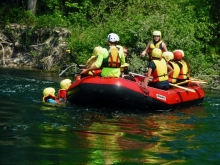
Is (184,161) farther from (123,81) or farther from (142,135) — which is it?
(123,81)

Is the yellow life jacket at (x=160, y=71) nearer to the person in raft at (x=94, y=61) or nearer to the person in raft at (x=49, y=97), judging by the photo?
the person in raft at (x=94, y=61)

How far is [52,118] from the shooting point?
8.68 m

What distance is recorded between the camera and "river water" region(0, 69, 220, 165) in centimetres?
621

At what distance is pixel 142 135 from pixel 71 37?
11394mm

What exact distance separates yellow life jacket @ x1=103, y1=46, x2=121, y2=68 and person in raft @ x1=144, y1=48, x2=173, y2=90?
76 cm

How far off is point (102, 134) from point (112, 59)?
276 cm

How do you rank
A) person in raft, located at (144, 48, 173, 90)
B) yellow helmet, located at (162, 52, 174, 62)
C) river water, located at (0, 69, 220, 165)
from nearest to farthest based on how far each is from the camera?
1. river water, located at (0, 69, 220, 165)
2. person in raft, located at (144, 48, 173, 90)
3. yellow helmet, located at (162, 52, 174, 62)

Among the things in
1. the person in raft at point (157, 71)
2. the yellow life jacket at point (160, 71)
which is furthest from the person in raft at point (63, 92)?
the yellow life jacket at point (160, 71)

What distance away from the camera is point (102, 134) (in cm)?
757

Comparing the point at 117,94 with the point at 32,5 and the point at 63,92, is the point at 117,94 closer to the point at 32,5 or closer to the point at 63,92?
the point at 63,92

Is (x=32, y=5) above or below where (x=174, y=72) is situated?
above

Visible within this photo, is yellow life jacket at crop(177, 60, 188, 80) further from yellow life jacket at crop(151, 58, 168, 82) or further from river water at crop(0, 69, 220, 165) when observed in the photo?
yellow life jacket at crop(151, 58, 168, 82)

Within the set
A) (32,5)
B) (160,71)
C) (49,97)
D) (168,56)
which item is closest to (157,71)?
Result: (160,71)

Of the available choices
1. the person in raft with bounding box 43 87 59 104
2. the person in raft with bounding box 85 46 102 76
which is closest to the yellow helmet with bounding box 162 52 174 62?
the person in raft with bounding box 85 46 102 76
